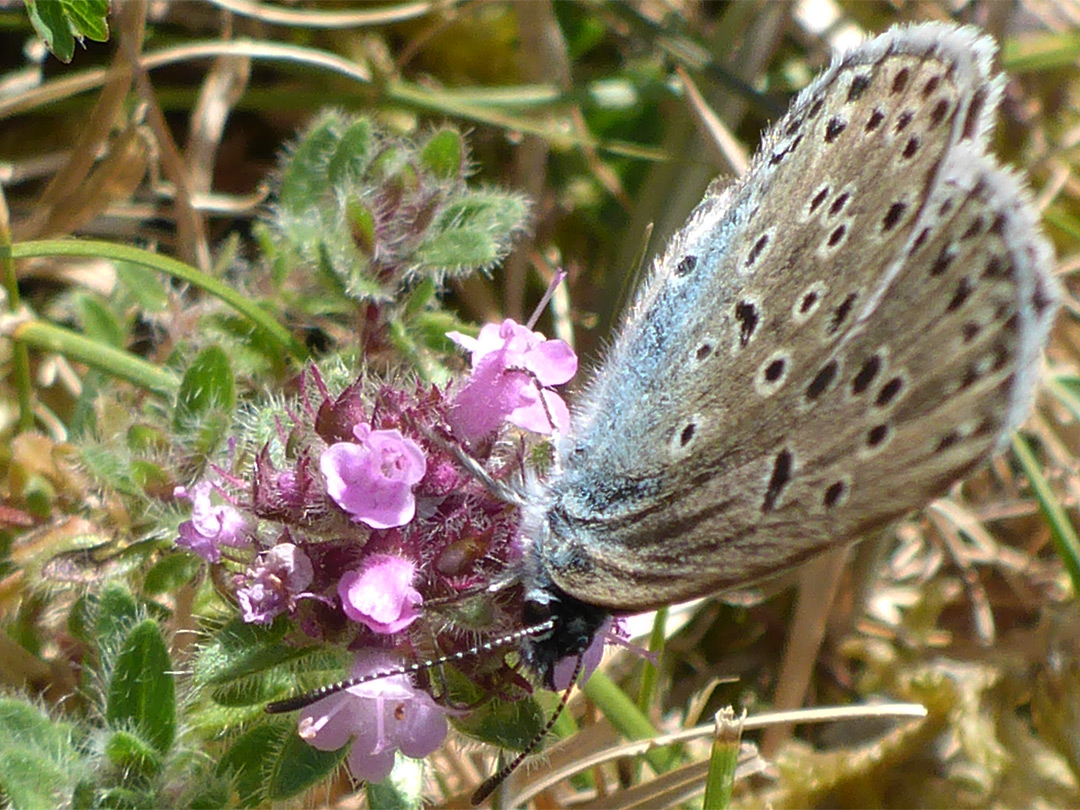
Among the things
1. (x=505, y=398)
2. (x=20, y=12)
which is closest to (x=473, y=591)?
(x=505, y=398)

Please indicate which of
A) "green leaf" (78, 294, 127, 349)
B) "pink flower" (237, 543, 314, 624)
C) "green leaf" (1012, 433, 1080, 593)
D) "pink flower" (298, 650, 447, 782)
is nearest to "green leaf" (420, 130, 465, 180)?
"green leaf" (78, 294, 127, 349)

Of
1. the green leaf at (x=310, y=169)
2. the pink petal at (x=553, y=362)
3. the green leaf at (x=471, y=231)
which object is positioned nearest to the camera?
the pink petal at (x=553, y=362)

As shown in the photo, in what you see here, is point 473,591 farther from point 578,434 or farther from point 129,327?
point 129,327

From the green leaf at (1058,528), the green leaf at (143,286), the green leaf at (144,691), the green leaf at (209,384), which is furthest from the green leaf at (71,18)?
the green leaf at (1058,528)

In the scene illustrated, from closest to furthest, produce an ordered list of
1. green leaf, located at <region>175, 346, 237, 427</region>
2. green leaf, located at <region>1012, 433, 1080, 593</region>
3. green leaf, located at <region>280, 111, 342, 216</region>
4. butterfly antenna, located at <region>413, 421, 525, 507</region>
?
butterfly antenna, located at <region>413, 421, 525, 507</region> < green leaf, located at <region>175, 346, 237, 427</region> < green leaf, located at <region>280, 111, 342, 216</region> < green leaf, located at <region>1012, 433, 1080, 593</region>

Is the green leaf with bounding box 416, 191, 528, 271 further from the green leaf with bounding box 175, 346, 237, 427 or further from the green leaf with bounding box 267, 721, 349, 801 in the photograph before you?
the green leaf with bounding box 267, 721, 349, 801

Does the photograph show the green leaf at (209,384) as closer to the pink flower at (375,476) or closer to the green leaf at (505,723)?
the pink flower at (375,476)
